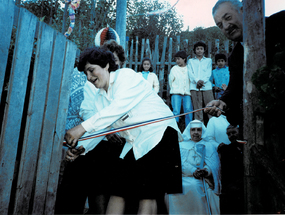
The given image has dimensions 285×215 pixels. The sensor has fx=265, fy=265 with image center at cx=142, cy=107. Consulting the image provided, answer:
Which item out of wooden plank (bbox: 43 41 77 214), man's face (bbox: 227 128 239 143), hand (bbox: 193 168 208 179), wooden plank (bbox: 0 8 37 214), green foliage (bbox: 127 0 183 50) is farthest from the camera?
green foliage (bbox: 127 0 183 50)

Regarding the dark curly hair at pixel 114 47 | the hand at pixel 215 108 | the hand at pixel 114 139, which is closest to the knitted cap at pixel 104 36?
the dark curly hair at pixel 114 47

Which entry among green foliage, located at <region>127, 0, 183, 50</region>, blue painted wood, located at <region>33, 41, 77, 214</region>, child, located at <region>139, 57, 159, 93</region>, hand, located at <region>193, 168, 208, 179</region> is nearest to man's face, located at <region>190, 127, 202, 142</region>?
hand, located at <region>193, 168, 208, 179</region>

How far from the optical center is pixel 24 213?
2336 mm

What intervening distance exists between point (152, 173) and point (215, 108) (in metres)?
0.85

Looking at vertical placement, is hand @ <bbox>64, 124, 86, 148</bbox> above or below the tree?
below

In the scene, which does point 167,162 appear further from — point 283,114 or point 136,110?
point 283,114

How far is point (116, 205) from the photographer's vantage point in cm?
200

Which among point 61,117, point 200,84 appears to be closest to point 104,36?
point 61,117

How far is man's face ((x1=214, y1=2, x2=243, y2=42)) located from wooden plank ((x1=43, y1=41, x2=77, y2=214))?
1.49 metres

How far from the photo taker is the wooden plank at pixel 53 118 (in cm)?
252

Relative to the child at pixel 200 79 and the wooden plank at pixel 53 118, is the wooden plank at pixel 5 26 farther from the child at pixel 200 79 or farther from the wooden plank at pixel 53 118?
the child at pixel 200 79

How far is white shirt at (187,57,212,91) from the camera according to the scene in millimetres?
6445

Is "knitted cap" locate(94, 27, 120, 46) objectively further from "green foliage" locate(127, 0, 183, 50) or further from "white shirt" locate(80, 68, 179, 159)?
"green foliage" locate(127, 0, 183, 50)

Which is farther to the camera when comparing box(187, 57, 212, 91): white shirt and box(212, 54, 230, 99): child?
box(212, 54, 230, 99): child
